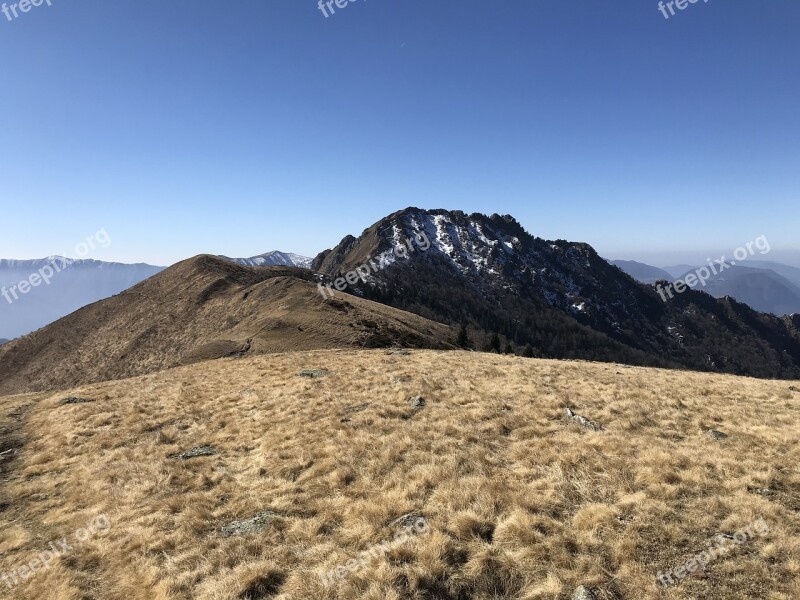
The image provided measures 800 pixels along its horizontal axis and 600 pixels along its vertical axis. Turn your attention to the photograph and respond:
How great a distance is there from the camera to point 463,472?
12.3 metres

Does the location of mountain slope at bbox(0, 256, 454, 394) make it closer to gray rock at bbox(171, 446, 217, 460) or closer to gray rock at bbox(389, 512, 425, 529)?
gray rock at bbox(171, 446, 217, 460)

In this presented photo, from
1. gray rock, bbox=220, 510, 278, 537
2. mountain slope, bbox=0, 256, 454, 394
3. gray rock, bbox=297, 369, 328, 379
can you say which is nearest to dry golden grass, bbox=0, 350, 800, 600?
gray rock, bbox=220, 510, 278, 537

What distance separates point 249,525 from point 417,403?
10226 millimetres

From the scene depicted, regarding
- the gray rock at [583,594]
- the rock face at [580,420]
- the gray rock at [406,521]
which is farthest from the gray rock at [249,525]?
the rock face at [580,420]

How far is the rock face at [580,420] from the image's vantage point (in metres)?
16.0

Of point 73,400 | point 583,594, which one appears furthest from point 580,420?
point 73,400

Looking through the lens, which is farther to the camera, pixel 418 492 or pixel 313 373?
pixel 313 373

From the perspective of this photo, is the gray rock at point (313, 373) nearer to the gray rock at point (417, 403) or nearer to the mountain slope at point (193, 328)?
Result: the gray rock at point (417, 403)

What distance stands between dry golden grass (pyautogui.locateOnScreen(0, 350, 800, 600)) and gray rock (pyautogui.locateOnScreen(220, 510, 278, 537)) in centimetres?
22

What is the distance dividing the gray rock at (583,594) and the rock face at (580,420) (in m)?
9.33

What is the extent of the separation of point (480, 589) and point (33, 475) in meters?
17.5

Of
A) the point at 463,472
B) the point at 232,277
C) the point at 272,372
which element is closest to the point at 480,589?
the point at 463,472

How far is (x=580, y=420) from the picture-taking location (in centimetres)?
1669

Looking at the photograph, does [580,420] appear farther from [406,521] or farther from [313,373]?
[313,373]
